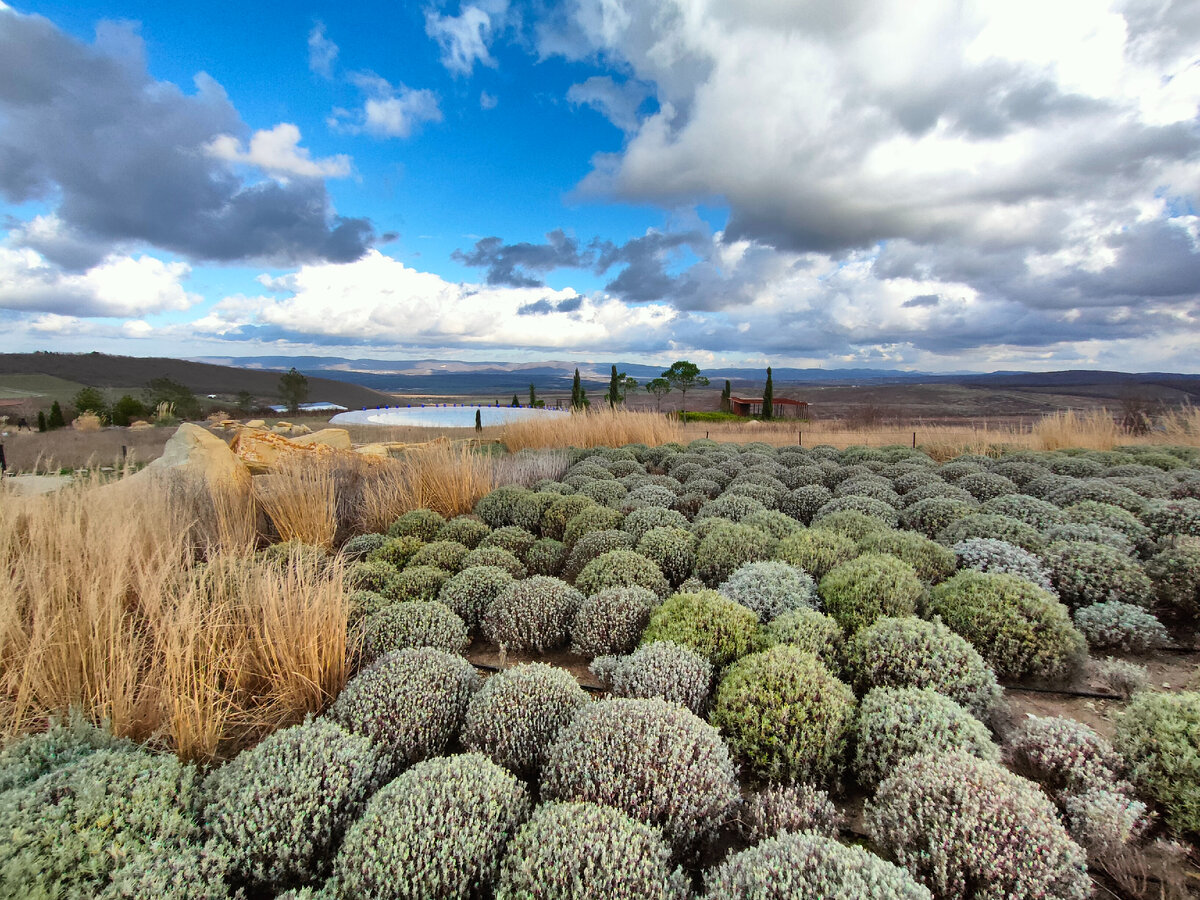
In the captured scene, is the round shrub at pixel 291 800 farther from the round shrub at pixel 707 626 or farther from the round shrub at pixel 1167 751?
the round shrub at pixel 1167 751

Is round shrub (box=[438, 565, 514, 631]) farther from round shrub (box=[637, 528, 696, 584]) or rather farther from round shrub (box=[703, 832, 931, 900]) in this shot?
round shrub (box=[703, 832, 931, 900])

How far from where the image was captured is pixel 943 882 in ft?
6.40

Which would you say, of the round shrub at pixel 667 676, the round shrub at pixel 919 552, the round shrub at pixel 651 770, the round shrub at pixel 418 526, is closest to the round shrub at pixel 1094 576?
the round shrub at pixel 919 552

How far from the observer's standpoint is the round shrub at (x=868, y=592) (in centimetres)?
376

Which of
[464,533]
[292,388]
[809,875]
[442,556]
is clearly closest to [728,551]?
[442,556]

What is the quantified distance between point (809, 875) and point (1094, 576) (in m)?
4.16

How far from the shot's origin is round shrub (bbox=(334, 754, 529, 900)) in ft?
6.47

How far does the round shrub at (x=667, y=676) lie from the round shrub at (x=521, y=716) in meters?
0.31

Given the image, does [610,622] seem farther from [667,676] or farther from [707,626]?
[667,676]

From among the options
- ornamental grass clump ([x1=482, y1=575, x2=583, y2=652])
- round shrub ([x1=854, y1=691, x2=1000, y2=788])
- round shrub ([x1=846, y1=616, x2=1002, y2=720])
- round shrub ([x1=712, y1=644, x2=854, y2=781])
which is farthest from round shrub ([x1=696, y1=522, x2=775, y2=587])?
round shrub ([x1=854, y1=691, x2=1000, y2=788])

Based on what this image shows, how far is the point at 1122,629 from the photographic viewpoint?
3.87m

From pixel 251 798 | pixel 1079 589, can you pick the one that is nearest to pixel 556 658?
pixel 251 798

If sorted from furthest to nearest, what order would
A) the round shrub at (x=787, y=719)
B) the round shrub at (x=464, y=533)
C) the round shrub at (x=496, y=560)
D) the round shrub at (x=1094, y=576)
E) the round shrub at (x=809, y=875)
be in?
the round shrub at (x=464, y=533), the round shrub at (x=496, y=560), the round shrub at (x=1094, y=576), the round shrub at (x=787, y=719), the round shrub at (x=809, y=875)

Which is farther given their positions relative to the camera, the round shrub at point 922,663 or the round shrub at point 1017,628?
the round shrub at point 1017,628
